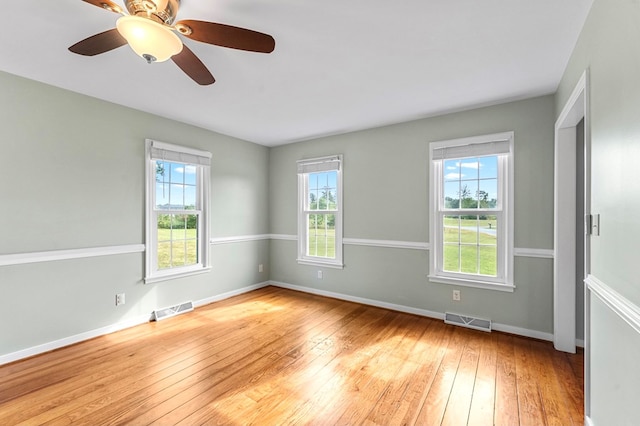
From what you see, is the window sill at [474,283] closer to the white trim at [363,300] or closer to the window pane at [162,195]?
the white trim at [363,300]

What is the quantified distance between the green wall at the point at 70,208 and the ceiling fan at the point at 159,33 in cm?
144

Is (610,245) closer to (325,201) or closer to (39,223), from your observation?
(325,201)

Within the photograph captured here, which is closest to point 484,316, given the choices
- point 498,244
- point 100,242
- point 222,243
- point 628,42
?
point 498,244

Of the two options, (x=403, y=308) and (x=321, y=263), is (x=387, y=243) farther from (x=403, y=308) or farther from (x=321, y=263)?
(x=321, y=263)

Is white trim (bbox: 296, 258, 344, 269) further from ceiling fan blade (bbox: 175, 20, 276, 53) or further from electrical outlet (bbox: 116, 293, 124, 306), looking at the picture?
ceiling fan blade (bbox: 175, 20, 276, 53)

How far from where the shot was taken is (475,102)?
3045mm

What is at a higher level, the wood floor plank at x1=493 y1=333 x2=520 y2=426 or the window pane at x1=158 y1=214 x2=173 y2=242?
the window pane at x1=158 y1=214 x2=173 y2=242

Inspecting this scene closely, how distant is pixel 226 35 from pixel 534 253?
3.35m

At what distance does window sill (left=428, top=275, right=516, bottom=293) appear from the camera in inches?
119

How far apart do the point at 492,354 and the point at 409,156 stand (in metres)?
2.32

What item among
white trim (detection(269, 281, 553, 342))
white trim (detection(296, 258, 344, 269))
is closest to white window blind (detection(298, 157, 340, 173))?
white trim (detection(296, 258, 344, 269))

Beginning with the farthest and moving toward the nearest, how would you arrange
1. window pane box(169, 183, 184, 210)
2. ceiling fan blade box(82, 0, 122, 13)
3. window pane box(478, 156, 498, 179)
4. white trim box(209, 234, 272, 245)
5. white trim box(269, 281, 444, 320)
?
white trim box(209, 234, 272, 245) → window pane box(169, 183, 184, 210) → white trim box(269, 281, 444, 320) → window pane box(478, 156, 498, 179) → ceiling fan blade box(82, 0, 122, 13)

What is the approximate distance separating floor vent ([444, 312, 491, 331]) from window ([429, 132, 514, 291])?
38 centimetres

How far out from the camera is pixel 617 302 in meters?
1.22
